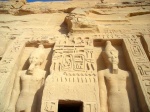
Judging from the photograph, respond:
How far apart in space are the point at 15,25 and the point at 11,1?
165 cm

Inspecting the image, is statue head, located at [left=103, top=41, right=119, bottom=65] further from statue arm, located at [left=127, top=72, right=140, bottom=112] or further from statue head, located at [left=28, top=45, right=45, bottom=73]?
statue head, located at [left=28, top=45, right=45, bottom=73]

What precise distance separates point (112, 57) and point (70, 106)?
1.49 meters

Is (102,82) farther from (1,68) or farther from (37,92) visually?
(1,68)

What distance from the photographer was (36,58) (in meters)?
4.48

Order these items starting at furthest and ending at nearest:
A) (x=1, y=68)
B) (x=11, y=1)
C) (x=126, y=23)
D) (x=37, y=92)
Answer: (x=11, y=1) < (x=126, y=23) < (x=1, y=68) < (x=37, y=92)

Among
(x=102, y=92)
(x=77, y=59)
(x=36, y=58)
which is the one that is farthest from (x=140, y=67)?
(x=36, y=58)

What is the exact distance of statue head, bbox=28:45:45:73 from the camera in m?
4.32

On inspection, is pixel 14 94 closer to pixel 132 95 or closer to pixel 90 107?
pixel 90 107

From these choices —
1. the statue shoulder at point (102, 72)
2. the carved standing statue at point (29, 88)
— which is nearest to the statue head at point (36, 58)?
the carved standing statue at point (29, 88)

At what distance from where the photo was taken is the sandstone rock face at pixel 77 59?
3.62 m

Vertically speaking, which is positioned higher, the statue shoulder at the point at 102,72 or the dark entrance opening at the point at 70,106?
the statue shoulder at the point at 102,72

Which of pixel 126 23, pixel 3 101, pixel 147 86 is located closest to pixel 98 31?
pixel 126 23

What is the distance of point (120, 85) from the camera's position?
12.8 feet

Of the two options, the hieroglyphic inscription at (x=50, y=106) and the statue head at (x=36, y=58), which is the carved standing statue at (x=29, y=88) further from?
the hieroglyphic inscription at (x=50, y=106)
